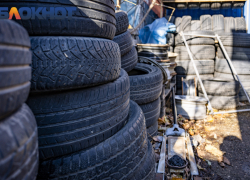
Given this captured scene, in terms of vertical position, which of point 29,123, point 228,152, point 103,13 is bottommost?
point 228,152

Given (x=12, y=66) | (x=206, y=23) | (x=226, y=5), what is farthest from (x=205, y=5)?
(x=12, y=66)

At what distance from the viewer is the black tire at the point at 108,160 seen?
978 mm

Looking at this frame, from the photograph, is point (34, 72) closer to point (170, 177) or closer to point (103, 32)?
point (103, 32)

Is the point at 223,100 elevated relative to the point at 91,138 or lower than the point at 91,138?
lower

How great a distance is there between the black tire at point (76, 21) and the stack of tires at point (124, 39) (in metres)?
0.97

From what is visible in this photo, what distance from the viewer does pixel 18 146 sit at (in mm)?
496

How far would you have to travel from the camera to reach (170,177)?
6.32 feet

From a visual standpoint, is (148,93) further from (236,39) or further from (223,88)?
(236,39)

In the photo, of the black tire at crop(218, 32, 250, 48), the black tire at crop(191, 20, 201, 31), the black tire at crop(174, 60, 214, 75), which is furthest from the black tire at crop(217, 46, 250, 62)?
the black tire at crop(191, 20, 201, 31)

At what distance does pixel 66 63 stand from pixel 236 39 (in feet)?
17.4

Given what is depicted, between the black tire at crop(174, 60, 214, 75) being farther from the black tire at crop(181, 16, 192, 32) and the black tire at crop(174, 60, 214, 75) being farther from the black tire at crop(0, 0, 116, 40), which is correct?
the black tire at crop(0, 0, 116, 40)

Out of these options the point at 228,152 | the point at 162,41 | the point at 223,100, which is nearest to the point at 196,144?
the point at 228,152

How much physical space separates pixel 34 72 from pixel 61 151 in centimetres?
44

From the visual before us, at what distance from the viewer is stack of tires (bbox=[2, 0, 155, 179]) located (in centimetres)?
97
